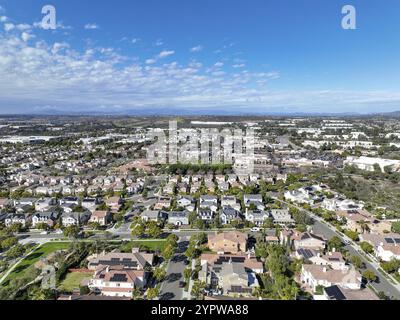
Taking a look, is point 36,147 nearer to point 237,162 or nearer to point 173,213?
point 237,162

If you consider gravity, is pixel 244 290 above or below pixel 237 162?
below

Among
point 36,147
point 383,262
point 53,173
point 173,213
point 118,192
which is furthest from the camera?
point 36,147

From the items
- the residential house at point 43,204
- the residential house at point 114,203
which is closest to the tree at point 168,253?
the residential house at point 114,203

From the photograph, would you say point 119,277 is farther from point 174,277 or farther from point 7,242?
point 7,242

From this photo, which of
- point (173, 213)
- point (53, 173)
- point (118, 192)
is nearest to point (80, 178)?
point (53, 173)

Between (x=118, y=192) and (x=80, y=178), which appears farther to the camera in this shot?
(x=80, y=178)

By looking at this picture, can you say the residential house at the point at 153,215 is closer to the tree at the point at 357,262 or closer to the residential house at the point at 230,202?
the residential house at the point at 230,202

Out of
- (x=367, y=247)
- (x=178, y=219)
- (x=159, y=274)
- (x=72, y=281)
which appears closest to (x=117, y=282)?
(x=159, y=274)
